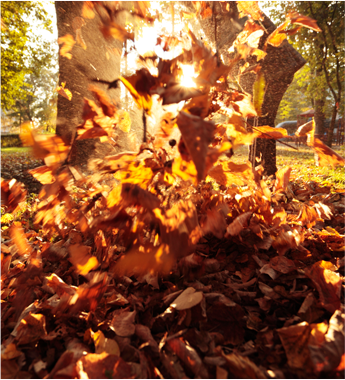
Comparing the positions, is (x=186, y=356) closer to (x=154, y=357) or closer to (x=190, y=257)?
(x=154, y=357)

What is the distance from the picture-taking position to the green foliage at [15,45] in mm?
9414

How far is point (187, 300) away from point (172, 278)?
0.20 metres

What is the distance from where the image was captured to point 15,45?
10.4 m

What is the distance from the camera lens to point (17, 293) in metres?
1.11

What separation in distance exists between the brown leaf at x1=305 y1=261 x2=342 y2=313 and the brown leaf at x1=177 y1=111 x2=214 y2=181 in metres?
0.66

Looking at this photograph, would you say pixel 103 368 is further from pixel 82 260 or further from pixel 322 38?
pixel 322 38

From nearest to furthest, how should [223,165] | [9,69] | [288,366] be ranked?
[288,366] → [223,165] → [9,69]

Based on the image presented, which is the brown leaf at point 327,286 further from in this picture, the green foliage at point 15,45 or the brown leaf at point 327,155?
the green foliage at point 15,45

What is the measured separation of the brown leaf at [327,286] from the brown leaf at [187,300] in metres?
0.42

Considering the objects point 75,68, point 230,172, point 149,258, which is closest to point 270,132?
point 230,172

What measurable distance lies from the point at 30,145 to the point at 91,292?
53 centimetres

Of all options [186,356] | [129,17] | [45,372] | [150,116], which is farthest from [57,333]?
[129,17]

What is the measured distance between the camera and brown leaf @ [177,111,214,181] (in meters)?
0.57

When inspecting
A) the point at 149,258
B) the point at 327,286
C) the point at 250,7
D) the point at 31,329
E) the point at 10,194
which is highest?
the point at 250,7
